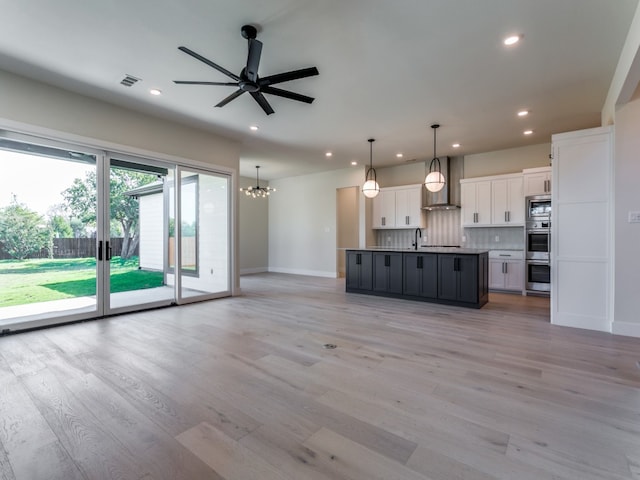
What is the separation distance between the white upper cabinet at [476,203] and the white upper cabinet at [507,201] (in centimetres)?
10

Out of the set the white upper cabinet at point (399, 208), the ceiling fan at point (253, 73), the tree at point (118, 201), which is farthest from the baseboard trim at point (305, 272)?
the ceiling fan at point (253, 73)

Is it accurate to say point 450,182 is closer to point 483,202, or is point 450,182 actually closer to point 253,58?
point 483,202

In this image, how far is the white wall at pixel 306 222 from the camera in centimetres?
864

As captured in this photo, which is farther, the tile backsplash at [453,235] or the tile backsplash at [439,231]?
the tile backsplash at [439,231]

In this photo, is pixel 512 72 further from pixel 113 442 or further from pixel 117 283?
pixel 117 283

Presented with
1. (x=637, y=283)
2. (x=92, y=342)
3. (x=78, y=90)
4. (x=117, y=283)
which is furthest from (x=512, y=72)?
(x=117, y=283)

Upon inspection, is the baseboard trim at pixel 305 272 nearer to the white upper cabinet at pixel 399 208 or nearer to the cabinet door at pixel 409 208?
the white upper cabinet at pixel 399 208

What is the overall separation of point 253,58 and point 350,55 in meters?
1.08

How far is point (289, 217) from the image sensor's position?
31.6 ft

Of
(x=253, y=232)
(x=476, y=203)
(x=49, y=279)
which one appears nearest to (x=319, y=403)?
(x=49, y=279)

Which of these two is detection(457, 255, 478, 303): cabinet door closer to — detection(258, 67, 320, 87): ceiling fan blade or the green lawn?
detection(258, 67, 320, 87): ceiling fan blade

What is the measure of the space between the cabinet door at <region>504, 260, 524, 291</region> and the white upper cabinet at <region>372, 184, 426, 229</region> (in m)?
2.12

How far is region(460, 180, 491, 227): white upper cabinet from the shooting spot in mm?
6508

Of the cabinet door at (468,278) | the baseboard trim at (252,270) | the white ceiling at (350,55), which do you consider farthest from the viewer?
the baseboard trim at (252,270)
